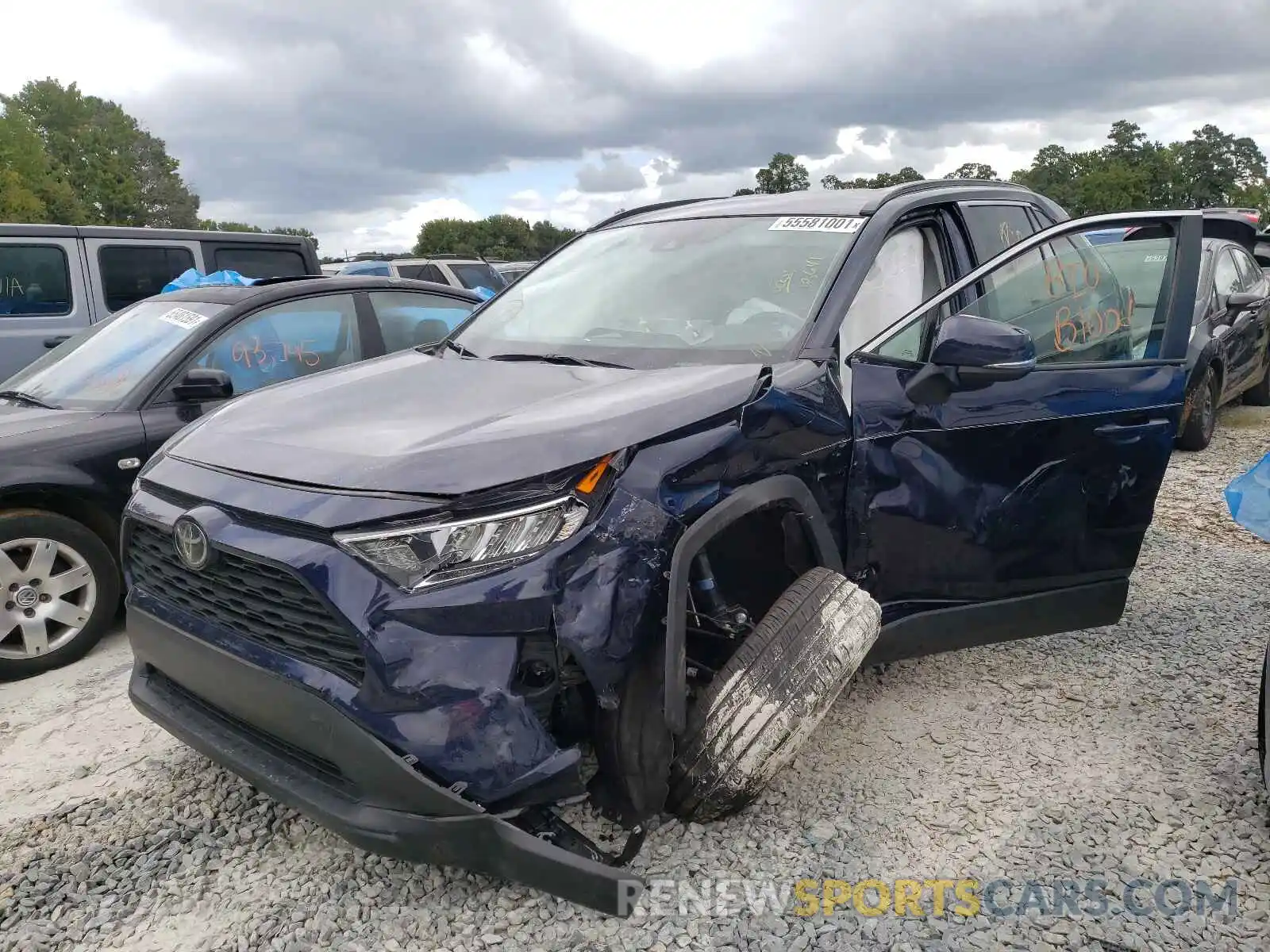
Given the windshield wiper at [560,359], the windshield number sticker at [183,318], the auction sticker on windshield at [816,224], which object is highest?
the auction sticker on windshield at [816,224]

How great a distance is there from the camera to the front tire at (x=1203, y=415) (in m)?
7.08

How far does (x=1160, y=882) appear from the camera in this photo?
2344 mm

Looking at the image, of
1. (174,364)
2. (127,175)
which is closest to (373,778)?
(174,364)

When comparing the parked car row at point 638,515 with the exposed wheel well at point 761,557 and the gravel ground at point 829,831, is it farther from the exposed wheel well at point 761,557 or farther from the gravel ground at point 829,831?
the gravel ground at point 829,831

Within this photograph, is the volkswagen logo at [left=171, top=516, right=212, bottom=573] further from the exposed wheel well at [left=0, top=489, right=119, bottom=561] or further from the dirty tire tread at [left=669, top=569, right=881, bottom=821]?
the exposed wheel well at [left=0, top=489, right=119, bottom=561]

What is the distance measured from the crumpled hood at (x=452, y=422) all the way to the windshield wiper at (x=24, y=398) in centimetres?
196

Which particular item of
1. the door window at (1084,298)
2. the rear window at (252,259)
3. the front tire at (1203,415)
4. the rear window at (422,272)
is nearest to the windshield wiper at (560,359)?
the door window at (1084,298)

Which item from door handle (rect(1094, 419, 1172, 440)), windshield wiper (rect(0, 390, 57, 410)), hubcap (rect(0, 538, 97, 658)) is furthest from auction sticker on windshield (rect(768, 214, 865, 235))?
windshield wiper (rect(0, 390, 57, 410))

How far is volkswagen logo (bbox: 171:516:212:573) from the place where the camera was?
7.19 feet

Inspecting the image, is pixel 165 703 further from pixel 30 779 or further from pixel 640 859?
pixel 640 859

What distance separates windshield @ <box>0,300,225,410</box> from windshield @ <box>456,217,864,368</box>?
5.99ft

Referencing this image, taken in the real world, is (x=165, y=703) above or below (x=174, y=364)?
below

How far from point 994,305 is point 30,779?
365 cm

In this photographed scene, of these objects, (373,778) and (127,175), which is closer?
(373,778)
